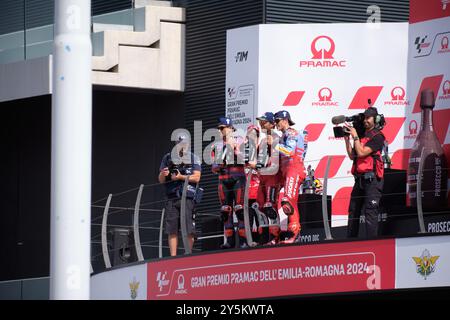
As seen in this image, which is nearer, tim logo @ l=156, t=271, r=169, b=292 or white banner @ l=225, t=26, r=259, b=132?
tim logo @ l=156, t=271, r=169, b=292

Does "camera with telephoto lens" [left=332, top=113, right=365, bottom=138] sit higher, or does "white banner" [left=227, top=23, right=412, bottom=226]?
"white banner" [left=227, top=23, right=412, bottom=226]

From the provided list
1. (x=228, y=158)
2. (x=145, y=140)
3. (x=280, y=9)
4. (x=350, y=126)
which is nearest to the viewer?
(x=350, y=126)

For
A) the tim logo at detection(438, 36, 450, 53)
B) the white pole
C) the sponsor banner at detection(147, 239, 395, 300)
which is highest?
the tim logo at detection(438, 36, 450, 53)

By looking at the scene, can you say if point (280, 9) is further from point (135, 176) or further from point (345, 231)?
point (345, 231)

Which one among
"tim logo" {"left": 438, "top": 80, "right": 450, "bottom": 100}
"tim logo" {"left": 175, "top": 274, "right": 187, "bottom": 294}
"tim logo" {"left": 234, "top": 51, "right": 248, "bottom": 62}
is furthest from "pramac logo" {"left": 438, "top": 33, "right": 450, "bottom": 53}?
"tim logo" {"left": 234, "top": 51, "right": 248, "bottom": 62}

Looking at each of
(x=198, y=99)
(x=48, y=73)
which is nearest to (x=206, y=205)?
(x=198, y=99)

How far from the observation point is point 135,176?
22250 millimetres

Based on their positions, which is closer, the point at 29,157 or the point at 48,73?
the point at 48,73

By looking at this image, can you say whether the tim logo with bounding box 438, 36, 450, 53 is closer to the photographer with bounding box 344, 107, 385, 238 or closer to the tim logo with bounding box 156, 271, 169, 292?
the photographer with bounding box 344, 107, 385, 238

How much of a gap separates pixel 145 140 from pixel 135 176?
26.3 inches

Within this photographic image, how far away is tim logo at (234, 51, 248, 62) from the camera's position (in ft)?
59.9

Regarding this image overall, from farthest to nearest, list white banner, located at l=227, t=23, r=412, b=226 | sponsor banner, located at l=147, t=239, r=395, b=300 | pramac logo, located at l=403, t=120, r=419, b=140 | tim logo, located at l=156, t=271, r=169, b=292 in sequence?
white banner, located at l=227, t=23, r=412, b=226, tim logo, located at l=156, t=271, r=169, b=292, pramac logo, located at l=403, t=120, r=419, b=140, sponsor banner, located at l=147, t=239, r=395, b=300

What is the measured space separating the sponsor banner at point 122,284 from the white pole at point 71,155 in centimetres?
978

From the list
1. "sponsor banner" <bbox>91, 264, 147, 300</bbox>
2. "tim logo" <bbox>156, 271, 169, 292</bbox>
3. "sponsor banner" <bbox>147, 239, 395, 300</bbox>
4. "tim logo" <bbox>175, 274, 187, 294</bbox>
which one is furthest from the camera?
"sponsor banner" <bbox>91, 264, 147, 300</bbox>
